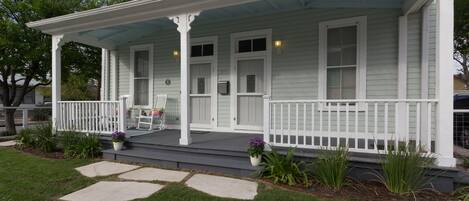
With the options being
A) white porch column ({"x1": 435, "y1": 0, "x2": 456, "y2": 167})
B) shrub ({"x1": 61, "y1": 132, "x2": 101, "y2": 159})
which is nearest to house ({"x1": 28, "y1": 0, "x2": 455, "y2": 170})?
white porch column ({"x1": 435, "y1": 0, "x2": 456, "y2": 167})

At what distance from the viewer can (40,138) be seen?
601 centimetres

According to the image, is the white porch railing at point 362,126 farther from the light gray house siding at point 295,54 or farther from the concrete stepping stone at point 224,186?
the concrete stepping stone at point 224,186

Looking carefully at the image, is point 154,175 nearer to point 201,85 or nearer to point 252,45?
point 201,85

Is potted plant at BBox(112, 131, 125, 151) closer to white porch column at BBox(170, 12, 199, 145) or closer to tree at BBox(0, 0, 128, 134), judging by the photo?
white porch column at BBox(170, 12, 199, 145)

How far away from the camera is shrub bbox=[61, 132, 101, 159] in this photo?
5.40 meters

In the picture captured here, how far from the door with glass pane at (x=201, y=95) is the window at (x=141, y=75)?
4.42 ft

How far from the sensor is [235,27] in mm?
6363

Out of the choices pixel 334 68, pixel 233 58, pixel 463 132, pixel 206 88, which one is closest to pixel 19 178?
pixel 206 88

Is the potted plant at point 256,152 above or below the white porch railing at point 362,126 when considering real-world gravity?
below

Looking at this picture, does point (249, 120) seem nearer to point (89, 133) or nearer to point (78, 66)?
point (89, 133)

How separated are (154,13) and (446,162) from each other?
4911 millimetres

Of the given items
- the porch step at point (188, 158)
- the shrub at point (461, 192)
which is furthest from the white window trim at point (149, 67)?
the shrub at point (461, 192)

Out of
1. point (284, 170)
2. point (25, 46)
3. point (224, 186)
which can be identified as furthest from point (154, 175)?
point (25, 46)

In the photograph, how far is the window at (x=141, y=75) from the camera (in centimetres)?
748
